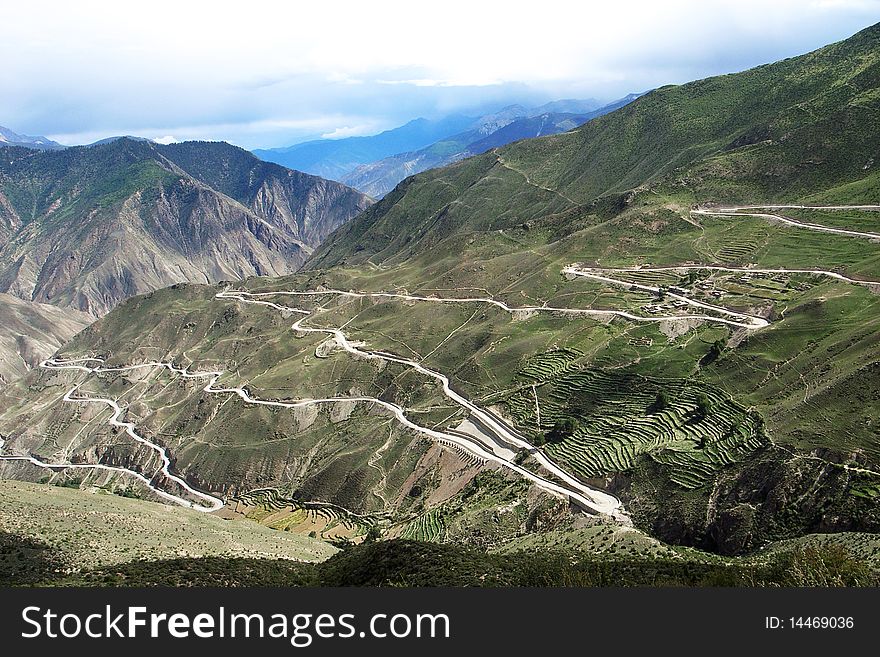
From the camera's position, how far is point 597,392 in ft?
330

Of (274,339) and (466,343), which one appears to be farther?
(274,339)

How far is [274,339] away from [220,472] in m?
58.2

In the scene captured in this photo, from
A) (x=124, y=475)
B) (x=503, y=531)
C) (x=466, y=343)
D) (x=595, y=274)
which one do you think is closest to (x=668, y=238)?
(x=595, y=274)

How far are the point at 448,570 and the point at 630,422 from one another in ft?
145

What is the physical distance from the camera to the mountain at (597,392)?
231 ft

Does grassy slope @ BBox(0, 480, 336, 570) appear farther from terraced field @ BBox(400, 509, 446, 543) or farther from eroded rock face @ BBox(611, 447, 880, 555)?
eroded rock face @ BBox(611, 447, 880, 555)

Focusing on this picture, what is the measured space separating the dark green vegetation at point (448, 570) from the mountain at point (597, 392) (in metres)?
6.19

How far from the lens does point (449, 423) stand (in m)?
111

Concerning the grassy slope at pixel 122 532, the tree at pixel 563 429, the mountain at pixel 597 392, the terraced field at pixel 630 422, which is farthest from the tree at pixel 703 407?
the grassy slope at pixel 122 532

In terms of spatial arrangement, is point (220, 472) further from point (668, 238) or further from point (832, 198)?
point (832, 198)

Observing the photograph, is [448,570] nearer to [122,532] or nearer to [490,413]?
[122,532]

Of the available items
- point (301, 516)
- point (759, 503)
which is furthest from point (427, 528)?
point (759, 503)

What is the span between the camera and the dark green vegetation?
145ft

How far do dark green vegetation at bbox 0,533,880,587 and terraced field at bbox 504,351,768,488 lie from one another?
23271 millimetres
